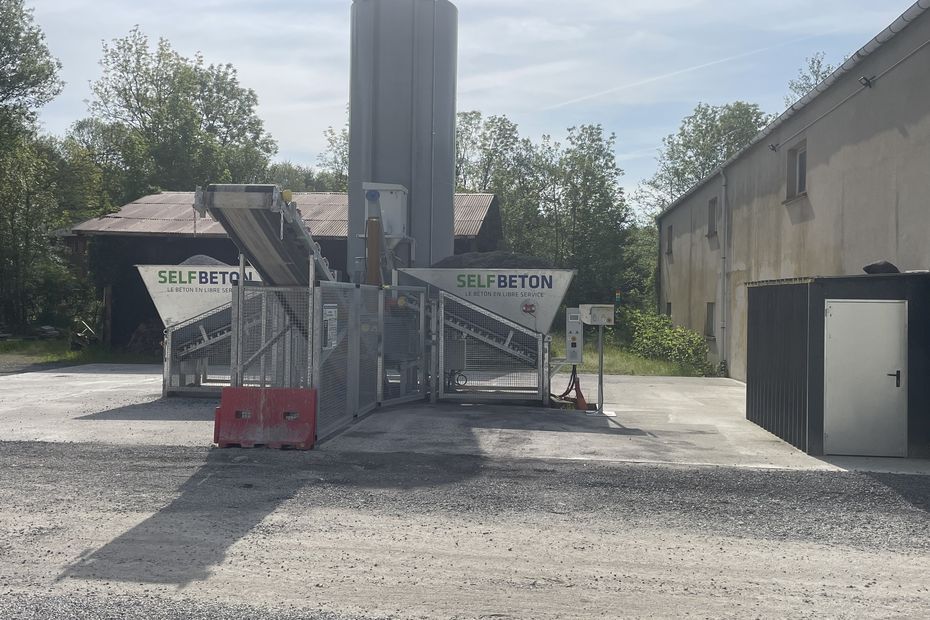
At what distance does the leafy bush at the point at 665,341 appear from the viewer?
80.7ft

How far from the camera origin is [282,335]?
11.2 metres

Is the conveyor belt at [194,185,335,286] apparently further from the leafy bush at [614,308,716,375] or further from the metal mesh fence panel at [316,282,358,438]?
the leafy bush at [614,308,716,375]

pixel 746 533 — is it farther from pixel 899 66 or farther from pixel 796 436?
pixel 899 66

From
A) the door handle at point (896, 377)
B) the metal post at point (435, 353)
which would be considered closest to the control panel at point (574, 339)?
the metal post at point (435, 353)

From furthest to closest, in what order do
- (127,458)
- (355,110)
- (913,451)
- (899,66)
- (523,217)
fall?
(523,217), (355,110), (899,66), (913,451), (127,458)

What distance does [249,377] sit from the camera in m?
15.1

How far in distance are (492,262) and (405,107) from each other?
3.78 metres

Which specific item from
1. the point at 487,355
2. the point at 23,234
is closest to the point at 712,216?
the point at 487,355

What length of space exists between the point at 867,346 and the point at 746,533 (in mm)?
4605

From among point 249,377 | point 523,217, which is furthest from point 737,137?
point 249,377

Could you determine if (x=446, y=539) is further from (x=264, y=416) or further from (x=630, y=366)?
(x=630, y=366)

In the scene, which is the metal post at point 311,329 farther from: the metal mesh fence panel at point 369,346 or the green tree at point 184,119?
the green tree at point 184,119

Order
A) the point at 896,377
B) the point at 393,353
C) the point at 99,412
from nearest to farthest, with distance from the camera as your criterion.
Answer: the point at 896,377, the point at 99,412, the point at 393,353

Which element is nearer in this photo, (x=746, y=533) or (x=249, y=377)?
(x=746, y=533)
